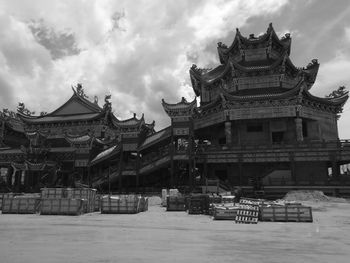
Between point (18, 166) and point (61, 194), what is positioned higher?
point (18, 166)

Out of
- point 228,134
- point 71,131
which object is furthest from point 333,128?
point 71,131

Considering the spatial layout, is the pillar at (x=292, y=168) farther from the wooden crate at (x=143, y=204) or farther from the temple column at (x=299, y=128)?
the wooden crate at (x=143, y=204)

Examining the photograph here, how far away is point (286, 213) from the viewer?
16.7 m

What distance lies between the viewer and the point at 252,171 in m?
34.0

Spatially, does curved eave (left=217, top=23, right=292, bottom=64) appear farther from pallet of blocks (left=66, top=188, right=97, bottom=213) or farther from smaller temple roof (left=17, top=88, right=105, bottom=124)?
pallet of blocks (left=66, top=188, right=97, bottom=213)

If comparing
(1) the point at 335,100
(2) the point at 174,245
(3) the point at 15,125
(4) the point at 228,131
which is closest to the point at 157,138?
(4) the point at 228,131

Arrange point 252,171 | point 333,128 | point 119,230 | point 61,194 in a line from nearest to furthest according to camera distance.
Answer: point 119,230 < point 61,194 < point 252,171 < point 333,128

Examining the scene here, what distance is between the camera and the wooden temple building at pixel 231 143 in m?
30.7

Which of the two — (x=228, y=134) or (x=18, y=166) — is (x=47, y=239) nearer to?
(x=228, y=134)

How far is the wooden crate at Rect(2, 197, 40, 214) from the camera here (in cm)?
2084

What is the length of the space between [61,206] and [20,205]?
3137 millimetres

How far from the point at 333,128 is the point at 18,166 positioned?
34.6 metres

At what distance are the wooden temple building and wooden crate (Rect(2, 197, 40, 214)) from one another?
39.9 feet

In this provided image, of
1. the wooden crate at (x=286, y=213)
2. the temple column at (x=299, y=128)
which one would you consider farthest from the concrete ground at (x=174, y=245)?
the temple column at (x=299, y=128)
